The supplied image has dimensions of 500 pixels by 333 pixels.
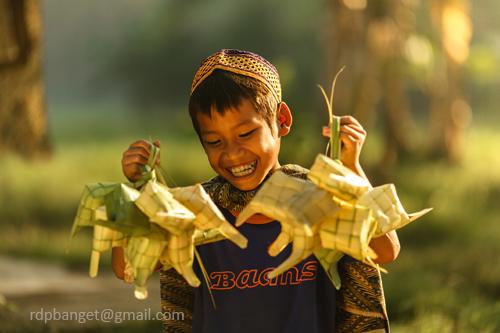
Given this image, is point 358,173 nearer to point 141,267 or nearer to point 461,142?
point 141,267

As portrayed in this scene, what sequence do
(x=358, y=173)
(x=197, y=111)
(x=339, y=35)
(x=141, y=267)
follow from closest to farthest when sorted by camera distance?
(x=141, y=267) → (x=358, y=173) → (x=197, y=111) → (x=339, y=35)

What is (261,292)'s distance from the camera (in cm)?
241

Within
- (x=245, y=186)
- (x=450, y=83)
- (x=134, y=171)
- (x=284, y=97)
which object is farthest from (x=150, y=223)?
(x=450, y=83)

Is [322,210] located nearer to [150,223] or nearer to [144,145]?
[150,223]

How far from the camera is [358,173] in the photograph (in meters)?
2.11

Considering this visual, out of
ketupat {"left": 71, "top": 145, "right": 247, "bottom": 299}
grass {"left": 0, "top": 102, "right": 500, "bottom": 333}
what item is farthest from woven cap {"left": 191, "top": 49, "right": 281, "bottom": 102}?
grass {"left": 0, "top": 102, "right": 500, "bottom": 333}

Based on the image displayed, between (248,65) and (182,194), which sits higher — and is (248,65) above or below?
above

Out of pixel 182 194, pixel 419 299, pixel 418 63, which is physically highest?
pixel 418 63

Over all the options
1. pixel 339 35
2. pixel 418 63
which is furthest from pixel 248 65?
pixel 418 63

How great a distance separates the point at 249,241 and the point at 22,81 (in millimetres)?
6305

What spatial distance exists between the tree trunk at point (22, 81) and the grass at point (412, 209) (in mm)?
234

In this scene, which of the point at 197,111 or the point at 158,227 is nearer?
the point at 158,227

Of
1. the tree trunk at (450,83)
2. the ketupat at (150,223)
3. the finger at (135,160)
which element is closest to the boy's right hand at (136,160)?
the finger at (135,160)

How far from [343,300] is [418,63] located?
260 inches
